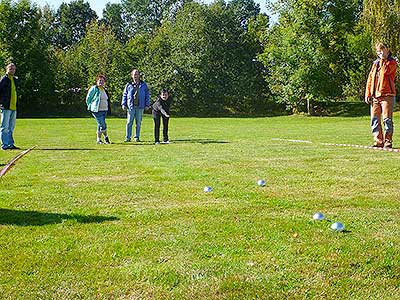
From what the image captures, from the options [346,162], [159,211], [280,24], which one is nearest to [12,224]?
[159,211]

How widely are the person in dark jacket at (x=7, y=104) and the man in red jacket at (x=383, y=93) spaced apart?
7691 mm

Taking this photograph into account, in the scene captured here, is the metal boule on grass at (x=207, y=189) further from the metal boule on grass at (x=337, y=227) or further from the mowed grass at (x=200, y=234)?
the metal boule on grass at (x=337, y=227)

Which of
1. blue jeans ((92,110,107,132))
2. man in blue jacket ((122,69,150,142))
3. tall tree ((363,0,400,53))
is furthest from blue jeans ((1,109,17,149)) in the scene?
tall tree ((363,0,400,53))

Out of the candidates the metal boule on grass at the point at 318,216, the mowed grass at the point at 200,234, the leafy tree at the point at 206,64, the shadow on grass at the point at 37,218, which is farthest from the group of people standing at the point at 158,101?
the leafy tree at the point at 206,64

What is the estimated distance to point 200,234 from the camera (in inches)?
155

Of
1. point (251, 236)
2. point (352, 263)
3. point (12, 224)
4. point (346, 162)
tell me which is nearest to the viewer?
point (352, 263)

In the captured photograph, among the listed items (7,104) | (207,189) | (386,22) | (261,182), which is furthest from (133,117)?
(386,22)

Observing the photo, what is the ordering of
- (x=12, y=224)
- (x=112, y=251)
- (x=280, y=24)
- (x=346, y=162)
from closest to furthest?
1. (x=112, y=251)
2. (x=12, y=224)
3. (x=346, y=162)
4. (x=280, y=24)

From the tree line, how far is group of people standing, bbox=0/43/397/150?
1081 inches

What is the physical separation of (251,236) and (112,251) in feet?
3.44

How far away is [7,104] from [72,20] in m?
73.4

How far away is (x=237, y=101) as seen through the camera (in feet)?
161

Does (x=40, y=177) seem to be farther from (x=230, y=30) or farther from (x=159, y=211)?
(x=230, y=30)

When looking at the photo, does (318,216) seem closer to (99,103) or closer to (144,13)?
(99,103)
